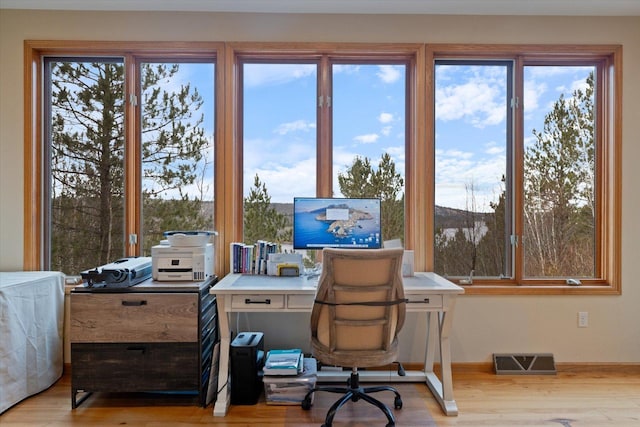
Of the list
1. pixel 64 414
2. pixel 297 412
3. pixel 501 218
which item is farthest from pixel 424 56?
pixel 64 414

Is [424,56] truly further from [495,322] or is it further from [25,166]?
[25,166]

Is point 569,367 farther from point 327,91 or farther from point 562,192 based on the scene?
point 327,91

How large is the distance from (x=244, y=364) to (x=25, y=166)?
7.02 feet

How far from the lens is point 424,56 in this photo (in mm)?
2689

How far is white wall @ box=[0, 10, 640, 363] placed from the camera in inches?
105

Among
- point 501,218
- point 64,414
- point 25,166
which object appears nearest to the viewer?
point 64,414

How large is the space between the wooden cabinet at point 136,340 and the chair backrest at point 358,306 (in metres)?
0.81

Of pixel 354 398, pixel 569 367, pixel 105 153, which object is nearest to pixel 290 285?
pixel 354 398

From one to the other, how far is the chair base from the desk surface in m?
0.57

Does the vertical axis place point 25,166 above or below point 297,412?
above

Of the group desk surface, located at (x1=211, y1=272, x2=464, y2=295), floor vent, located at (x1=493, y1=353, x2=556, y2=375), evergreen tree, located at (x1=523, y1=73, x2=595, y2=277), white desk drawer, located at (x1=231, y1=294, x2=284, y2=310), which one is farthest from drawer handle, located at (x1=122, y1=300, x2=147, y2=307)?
evergreen tree, located at (x1=523, y1=73, x2=595, y2=277)

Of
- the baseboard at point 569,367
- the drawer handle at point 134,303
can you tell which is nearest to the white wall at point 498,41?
the baseboard at point 569,367

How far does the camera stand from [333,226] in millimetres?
2422

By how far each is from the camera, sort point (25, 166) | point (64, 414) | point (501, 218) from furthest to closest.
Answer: point (501, 218) → point (25, 166) → point (64, 414)
